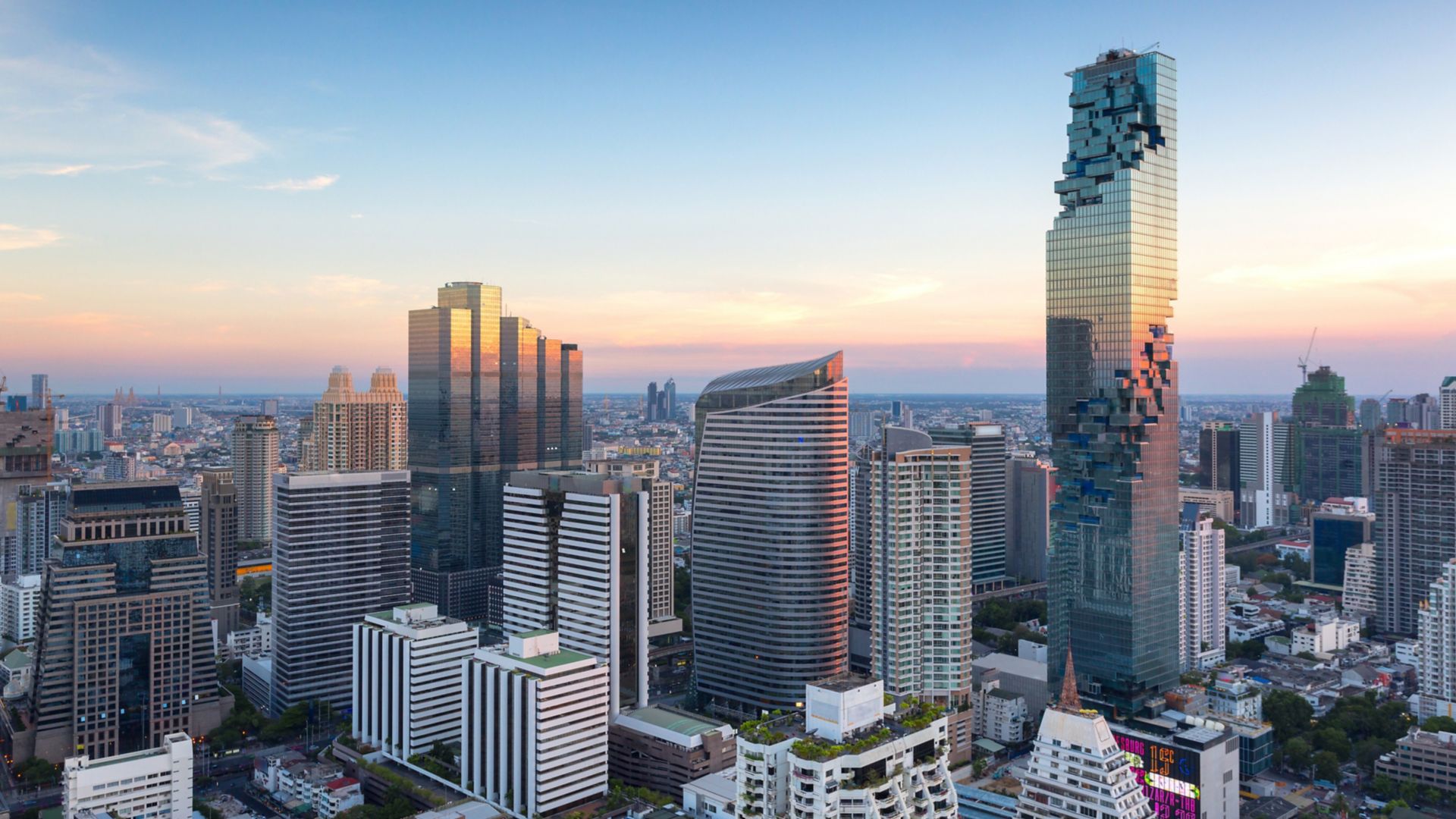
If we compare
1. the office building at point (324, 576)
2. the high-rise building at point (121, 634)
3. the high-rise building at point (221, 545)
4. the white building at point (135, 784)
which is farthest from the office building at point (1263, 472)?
the white building at point (135, 784)

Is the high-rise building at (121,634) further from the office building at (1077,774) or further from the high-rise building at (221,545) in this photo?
the office building at (1077,774)

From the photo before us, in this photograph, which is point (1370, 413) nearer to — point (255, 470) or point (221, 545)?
point (255, 470)

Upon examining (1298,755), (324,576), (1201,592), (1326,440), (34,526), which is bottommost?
(1298,755)

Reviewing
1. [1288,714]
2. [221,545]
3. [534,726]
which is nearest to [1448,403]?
[1288,714]

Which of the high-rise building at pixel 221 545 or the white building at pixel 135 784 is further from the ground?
the high-rise building at pixel 221 545

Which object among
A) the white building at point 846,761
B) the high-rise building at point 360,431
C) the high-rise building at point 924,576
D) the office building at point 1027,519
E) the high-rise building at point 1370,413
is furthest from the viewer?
the high-rise building at point 1370,413

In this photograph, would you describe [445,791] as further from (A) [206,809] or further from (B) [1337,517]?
(B) [1337,517]
